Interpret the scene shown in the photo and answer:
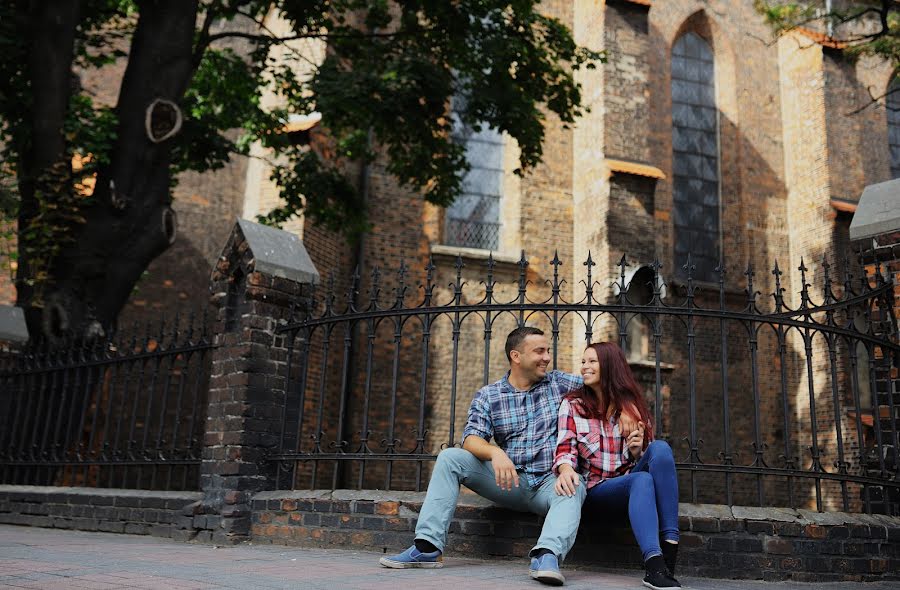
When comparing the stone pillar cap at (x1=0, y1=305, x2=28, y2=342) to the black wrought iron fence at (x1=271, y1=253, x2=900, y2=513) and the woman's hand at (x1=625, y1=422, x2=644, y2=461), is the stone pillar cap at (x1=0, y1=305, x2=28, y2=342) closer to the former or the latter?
the black wrought iron fence at (x1=271, y1=253, x2=900, y2=513)

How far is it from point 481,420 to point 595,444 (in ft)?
2.19

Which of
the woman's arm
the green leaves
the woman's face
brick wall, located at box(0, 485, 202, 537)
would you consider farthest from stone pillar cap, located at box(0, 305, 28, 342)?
the woman's face

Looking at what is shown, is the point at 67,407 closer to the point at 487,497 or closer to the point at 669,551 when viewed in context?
the point at 487,497

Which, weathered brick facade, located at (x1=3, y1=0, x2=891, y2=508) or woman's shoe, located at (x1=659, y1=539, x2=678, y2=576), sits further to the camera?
weathered brick facade, located at (x1=3, y1=0, x2=891, y2=508)

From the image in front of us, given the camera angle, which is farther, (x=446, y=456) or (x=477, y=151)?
(x=477, y=151)

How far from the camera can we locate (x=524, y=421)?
4840 millimetres

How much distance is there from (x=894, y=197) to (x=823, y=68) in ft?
37.2

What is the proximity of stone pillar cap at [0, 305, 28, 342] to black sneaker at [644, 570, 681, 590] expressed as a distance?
300 inches

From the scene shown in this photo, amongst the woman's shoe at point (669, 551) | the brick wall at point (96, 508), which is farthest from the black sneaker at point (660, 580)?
the brick wall at point (96, 508)

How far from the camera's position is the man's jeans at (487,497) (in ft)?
13.7

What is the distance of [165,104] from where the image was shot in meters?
9.28

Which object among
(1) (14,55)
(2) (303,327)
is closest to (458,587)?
(2) (303,327)

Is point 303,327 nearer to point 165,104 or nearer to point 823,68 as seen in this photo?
point 165,104

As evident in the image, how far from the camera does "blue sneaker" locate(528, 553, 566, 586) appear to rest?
391cm
